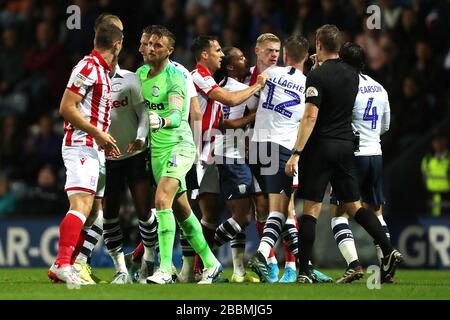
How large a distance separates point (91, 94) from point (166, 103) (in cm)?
75

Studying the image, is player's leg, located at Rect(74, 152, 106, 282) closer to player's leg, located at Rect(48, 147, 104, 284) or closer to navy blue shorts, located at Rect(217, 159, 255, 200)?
player's leg, located at Rect(48, 147, 104, 284)

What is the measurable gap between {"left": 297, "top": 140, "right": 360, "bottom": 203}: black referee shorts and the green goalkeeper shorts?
1015 mm

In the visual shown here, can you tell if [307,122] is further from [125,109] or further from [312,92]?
[125,109]

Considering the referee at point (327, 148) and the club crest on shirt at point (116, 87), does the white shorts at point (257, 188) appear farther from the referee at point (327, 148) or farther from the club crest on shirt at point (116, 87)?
the club crest on shirt at point (116, 87)

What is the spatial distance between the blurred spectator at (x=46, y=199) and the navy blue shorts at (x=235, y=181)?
555cm

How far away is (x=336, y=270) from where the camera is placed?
581 inches

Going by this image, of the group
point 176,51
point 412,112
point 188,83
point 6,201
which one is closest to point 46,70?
point 176,51

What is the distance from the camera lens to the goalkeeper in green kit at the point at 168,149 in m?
10.0

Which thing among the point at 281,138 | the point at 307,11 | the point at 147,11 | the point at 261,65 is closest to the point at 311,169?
the point at 281,138

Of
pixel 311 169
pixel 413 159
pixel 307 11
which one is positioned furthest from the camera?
pixel 307 11

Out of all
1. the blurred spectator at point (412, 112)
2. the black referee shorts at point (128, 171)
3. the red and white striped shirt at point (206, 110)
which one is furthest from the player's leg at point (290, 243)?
the blurred spectator at point (412, 112)

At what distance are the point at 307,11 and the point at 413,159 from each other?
296cm

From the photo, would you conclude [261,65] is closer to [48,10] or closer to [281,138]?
[281,138]

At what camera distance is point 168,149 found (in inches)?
401
